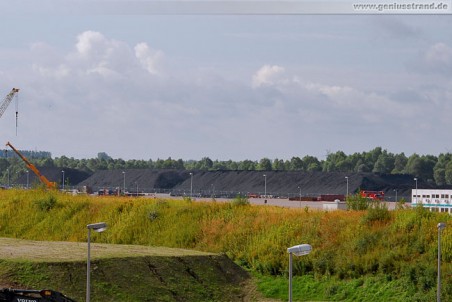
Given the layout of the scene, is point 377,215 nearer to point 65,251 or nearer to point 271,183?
point 65,251

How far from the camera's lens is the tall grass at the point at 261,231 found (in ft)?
202

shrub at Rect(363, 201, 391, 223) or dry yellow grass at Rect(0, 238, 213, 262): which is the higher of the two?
shrub at Rect(363, 201, 391, 223)

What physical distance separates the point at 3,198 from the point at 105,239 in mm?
15013

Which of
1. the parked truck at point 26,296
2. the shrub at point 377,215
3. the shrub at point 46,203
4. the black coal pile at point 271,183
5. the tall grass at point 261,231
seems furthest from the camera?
the black coal pile at point 271,183

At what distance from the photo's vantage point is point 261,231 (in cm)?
6906

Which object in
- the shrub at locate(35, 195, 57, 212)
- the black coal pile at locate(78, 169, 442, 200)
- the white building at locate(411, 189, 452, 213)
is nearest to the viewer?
the shrub at locate(35, 195, 57, 212)

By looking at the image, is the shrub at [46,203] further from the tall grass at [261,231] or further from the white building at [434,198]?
the white building at [434,198]

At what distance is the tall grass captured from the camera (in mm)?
61562

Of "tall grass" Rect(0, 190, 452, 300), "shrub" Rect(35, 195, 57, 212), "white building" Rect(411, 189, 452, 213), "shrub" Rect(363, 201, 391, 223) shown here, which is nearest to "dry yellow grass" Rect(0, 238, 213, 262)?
"tall grass" Rect(0, 190, 452, 300)

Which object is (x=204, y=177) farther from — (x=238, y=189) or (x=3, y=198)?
(x=3, y=198)

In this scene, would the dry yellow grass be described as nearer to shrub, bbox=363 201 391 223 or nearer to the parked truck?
shrub, bbox=363 201 391 223

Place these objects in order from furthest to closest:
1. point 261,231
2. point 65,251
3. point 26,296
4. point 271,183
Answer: point 271,183, point 261,231, point 65,251, point 26,296

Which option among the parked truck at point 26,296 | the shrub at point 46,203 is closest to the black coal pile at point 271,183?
the shrub at point 46,203

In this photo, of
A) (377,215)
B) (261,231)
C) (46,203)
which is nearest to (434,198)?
(377,215)
